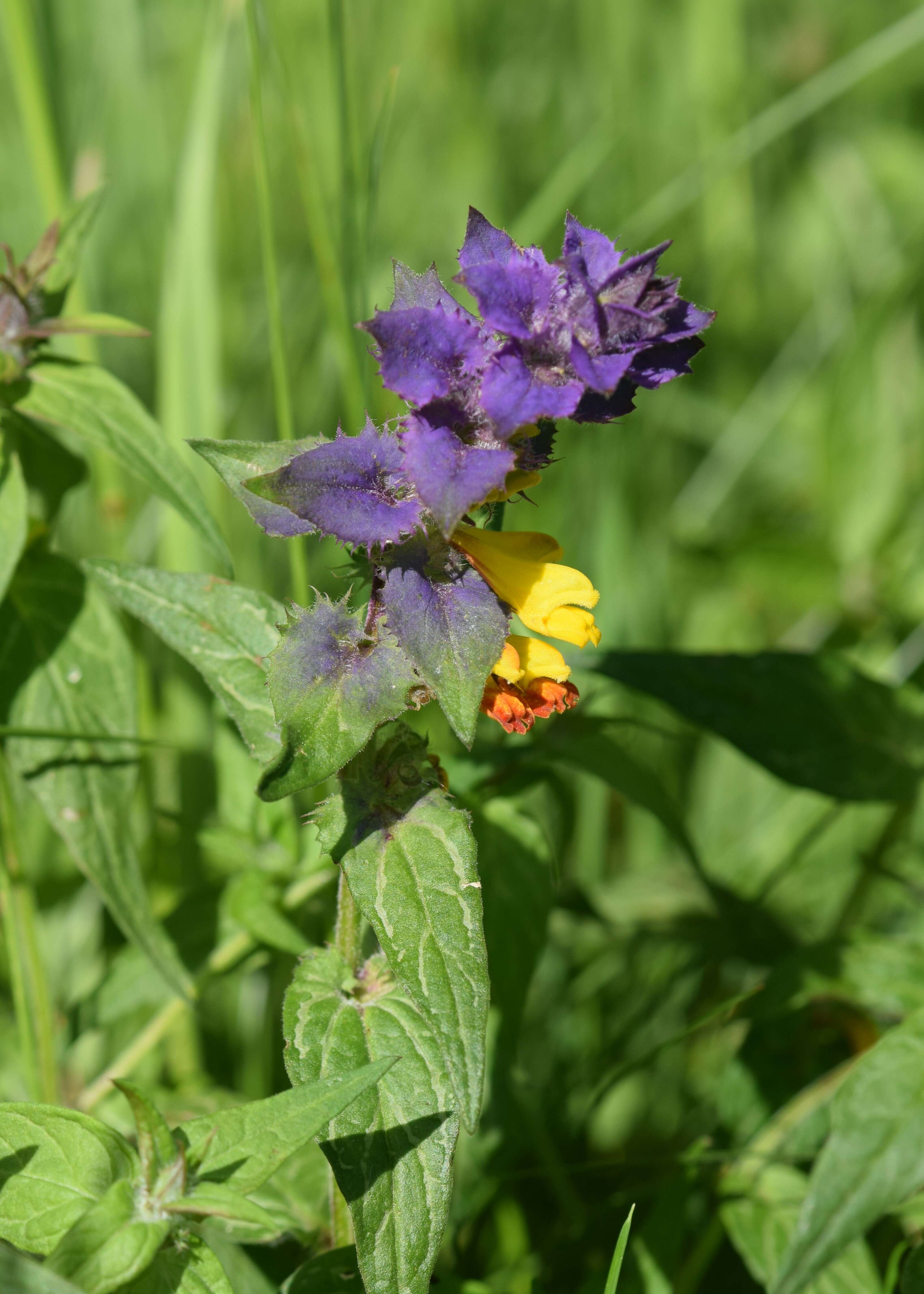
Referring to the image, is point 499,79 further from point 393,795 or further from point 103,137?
point 393,795

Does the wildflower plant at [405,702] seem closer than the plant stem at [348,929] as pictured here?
Yes

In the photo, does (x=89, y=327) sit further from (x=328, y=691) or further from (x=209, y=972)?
(x=209, y=972)

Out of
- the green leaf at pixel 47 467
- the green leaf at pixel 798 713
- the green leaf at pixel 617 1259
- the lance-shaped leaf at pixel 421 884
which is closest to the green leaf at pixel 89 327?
the green leaf at pixel 47 467

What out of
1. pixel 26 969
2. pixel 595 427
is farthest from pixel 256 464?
pixel 595 427

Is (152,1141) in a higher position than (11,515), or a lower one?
lower

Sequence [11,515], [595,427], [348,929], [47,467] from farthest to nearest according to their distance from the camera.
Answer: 1. [595,427]
2. [47,467]
3. [11,515]
4. [348,929]

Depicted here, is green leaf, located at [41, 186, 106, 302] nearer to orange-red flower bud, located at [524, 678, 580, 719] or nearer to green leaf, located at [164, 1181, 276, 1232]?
orange-red flower bud, located at [524, 678, 580, 719]

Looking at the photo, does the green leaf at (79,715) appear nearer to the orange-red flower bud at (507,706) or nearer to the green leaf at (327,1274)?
the green leaf at (327,1274)

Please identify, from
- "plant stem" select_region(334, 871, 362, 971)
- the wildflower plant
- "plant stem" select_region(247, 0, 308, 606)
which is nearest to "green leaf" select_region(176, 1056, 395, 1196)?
the wildflower plant
